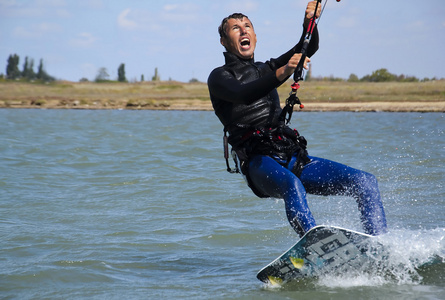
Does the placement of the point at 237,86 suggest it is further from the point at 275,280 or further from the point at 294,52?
the point at 275,280

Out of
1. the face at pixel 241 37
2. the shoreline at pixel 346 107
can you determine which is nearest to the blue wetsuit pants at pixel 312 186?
the face at pixel 241 37

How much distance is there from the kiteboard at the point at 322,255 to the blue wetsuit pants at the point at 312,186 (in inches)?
4.1

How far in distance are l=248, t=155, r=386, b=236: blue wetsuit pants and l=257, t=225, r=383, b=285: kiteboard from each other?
104mm

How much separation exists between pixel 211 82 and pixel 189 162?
9.61 m

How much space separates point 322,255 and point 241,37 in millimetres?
1962

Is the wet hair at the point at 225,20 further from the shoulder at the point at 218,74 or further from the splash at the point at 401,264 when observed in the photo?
the splash at the point at 401,264

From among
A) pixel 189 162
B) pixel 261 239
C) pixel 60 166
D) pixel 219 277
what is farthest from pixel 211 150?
pixel 219 277

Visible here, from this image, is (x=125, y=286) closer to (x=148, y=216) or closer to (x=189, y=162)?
(x=148, y=216)

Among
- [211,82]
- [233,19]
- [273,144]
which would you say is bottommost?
[273,144]

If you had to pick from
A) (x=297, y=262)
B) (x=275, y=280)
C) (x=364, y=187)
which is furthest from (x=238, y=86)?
(x=275, y=280)

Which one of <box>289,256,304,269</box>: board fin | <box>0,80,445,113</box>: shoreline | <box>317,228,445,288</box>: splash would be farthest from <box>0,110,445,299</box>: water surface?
<box>0,80,445,113</box>: shoreline

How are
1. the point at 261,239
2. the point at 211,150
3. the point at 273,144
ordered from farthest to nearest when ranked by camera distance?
1. the point at 211,150
2. the point at 261,239
3. the point at 273,144

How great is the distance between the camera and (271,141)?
523cm

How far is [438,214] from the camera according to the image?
8.12 meters
